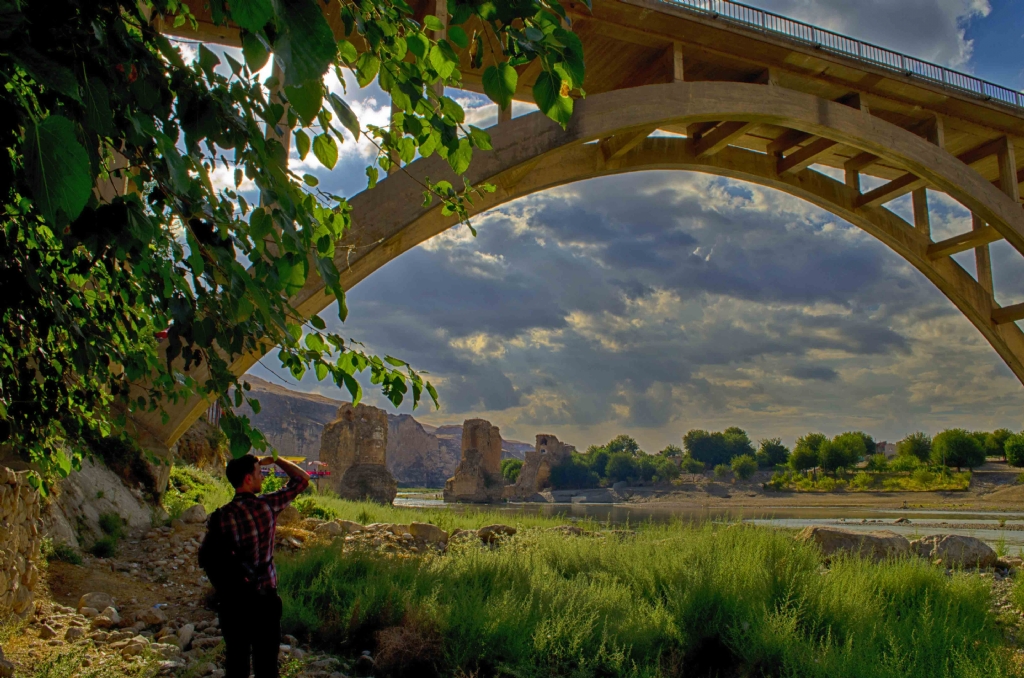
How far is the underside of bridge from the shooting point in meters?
8.56

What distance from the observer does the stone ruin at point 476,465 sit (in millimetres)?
51844

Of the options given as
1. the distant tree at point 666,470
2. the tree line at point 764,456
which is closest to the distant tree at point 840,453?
the tree line at point 764,456

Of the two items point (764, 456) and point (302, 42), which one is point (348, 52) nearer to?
point (302, 42)

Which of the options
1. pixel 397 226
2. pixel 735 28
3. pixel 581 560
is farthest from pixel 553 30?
pixel 735 28

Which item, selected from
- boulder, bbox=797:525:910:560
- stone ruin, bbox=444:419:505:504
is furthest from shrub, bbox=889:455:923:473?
boulder, bbox=797:525:910:560

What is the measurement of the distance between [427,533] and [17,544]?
18.3 feet

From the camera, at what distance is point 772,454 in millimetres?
67312

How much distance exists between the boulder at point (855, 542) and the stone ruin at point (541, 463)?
205 feet

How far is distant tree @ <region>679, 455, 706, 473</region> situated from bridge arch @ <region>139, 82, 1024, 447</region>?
62.1m

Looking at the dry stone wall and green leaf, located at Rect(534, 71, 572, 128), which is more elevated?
green leaf, located at Rect(534, 71, 572, 128)

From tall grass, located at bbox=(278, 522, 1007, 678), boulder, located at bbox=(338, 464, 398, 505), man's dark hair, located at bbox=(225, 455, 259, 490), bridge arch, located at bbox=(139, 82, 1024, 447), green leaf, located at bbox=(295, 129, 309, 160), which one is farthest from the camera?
boulder, located at bbox=(338, 464, 398, 505)

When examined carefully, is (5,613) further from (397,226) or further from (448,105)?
(397,226)

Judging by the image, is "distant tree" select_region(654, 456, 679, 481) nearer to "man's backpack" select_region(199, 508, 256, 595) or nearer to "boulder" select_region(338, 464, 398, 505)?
"boulder" select_region(338, 464, 398, 505)

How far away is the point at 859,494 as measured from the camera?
146 feet
